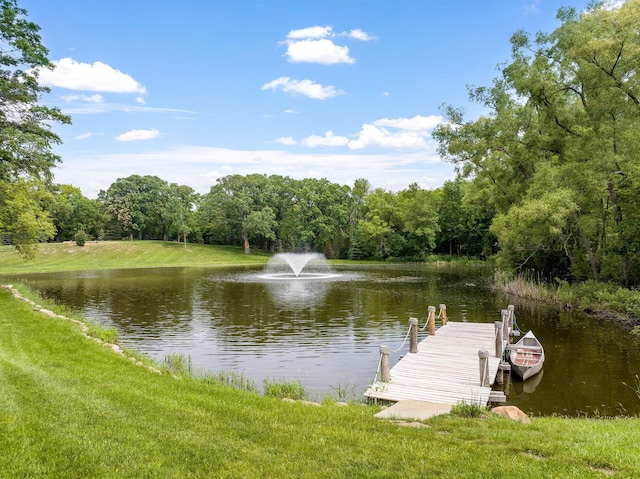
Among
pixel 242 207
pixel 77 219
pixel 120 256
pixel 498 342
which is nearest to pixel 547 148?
pixel 498 342

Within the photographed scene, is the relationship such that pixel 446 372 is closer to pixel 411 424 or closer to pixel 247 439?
pixel 411 424

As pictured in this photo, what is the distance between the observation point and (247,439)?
21.7 feet

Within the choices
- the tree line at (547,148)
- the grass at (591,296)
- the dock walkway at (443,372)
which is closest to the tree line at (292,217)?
the tree line at (547,148)

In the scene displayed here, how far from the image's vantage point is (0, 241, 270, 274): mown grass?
195 ft

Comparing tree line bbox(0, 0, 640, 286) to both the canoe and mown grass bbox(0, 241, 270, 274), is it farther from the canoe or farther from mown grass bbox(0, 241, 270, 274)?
mown grass bbox(0, 241, 270, 274)

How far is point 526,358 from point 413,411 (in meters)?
7.48

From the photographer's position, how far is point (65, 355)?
12023 mm

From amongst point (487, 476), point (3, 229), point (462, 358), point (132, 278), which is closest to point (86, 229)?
point (132, 278)

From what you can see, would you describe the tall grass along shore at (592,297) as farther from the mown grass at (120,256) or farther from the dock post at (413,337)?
the mown grass at (120,256)

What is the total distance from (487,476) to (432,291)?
30.0 m

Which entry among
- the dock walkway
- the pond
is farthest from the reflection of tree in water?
the dock walkway

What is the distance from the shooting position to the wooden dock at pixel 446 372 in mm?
11398

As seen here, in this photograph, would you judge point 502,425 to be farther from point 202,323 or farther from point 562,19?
point 562,19

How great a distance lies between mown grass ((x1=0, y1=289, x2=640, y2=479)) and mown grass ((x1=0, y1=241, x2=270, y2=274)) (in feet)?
171
